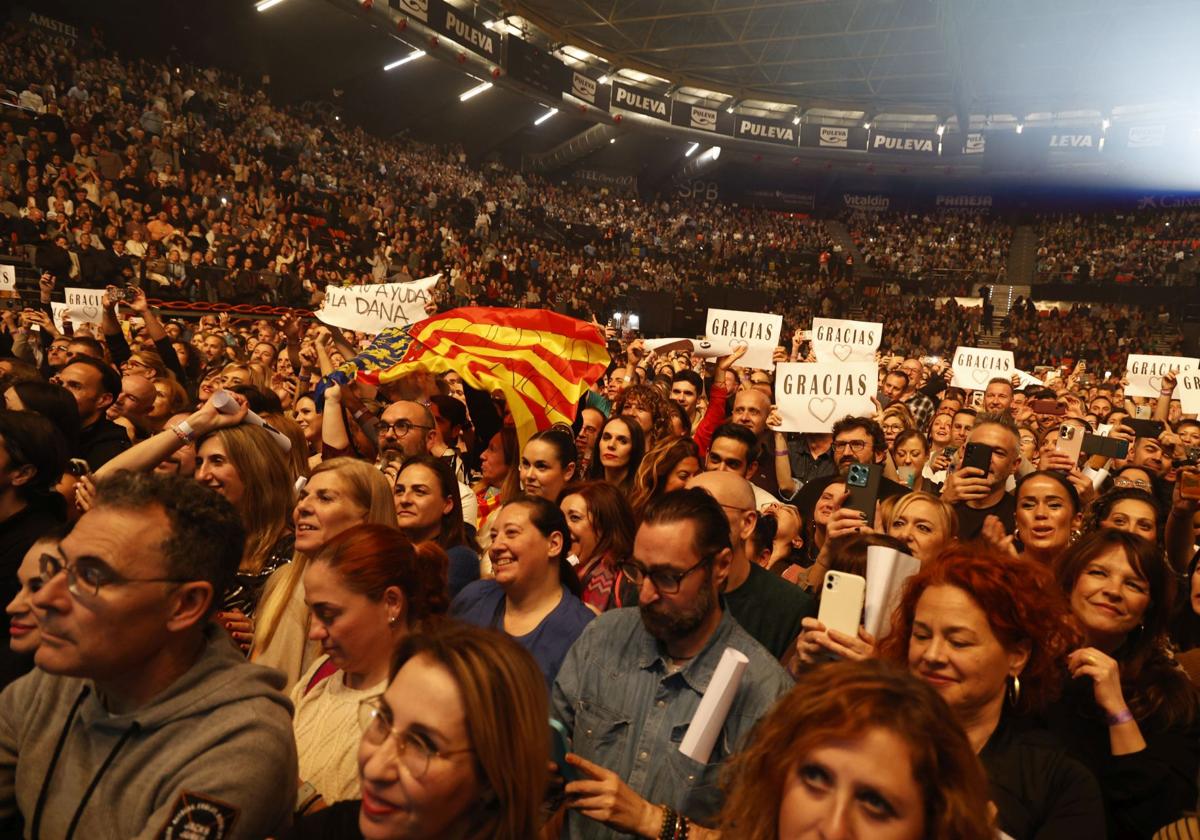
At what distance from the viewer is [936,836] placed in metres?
1.56

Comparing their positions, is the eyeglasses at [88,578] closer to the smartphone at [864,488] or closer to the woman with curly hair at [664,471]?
the smartphone at [864,488]

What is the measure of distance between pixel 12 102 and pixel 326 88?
40.0 feet

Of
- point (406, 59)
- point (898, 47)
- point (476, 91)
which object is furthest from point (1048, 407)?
point (898, 47)

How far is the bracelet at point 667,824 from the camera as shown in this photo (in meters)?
2.09

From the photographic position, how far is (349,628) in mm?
2537

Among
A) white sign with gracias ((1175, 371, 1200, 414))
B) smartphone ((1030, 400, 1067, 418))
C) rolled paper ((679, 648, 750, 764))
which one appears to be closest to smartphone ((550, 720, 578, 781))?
rolled paper ((679, 648, 750, 764))

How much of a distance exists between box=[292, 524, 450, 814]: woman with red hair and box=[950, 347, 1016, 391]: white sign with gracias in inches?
379

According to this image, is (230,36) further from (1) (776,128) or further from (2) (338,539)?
(2) (338,539)

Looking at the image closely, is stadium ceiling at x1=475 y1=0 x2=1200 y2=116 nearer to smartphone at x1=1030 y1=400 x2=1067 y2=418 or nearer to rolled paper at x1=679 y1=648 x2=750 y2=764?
smartphone at x1=1030 y1=400 x2=1067 y2=418

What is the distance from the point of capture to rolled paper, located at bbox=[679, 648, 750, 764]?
2.10 m

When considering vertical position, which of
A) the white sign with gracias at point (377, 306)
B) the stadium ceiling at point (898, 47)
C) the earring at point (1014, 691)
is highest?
the stadium ceiling at point (898, 47)

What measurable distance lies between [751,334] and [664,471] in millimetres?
4595

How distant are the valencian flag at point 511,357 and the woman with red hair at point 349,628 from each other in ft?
10.8

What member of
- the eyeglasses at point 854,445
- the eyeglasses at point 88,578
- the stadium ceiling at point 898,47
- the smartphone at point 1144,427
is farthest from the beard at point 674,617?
the stadium ceiling at point 898,47
